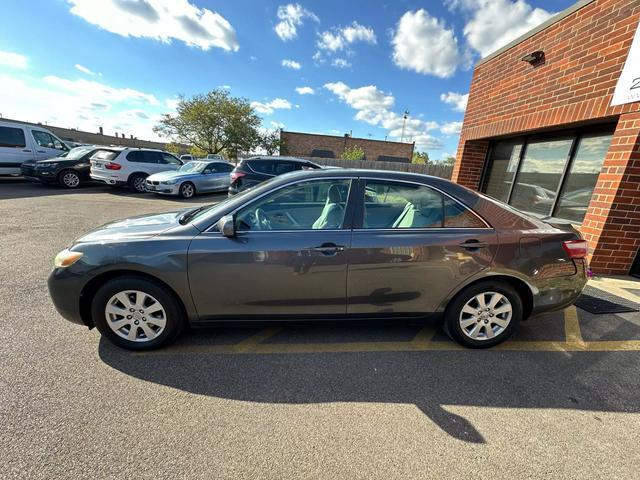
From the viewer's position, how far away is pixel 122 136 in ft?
194

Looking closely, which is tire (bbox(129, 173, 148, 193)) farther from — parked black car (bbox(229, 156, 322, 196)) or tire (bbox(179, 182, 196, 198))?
parked black car (bbox(229, 156, 322, 196))

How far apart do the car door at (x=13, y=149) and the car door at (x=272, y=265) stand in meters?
13.6

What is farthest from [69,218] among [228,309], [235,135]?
[235,135]

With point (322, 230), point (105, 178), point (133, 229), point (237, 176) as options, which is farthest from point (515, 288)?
point (105, 178)

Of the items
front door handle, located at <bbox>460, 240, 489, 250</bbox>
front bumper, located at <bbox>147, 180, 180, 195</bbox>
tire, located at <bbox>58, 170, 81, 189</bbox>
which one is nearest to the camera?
front door handle, located at <bbox>460, 240, 489, 250</bbox>

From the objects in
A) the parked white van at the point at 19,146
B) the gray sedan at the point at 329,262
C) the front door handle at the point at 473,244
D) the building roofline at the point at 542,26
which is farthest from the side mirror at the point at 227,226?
the parked white van at the point at 19,146

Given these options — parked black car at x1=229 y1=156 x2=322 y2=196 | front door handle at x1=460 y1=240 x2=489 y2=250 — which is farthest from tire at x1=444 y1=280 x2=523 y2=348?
parked black car at x1=229 y1=156 x2=322 y2=196

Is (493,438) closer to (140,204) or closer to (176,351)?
(176,351)

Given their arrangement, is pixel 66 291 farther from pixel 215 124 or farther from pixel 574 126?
pixel 215 124

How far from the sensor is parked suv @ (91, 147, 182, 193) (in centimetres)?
→ 1078

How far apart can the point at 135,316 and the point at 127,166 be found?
1087 centimetres

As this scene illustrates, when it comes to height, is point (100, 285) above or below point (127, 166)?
below

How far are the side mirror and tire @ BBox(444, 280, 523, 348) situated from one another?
2.02 meters

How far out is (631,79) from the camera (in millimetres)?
3877
